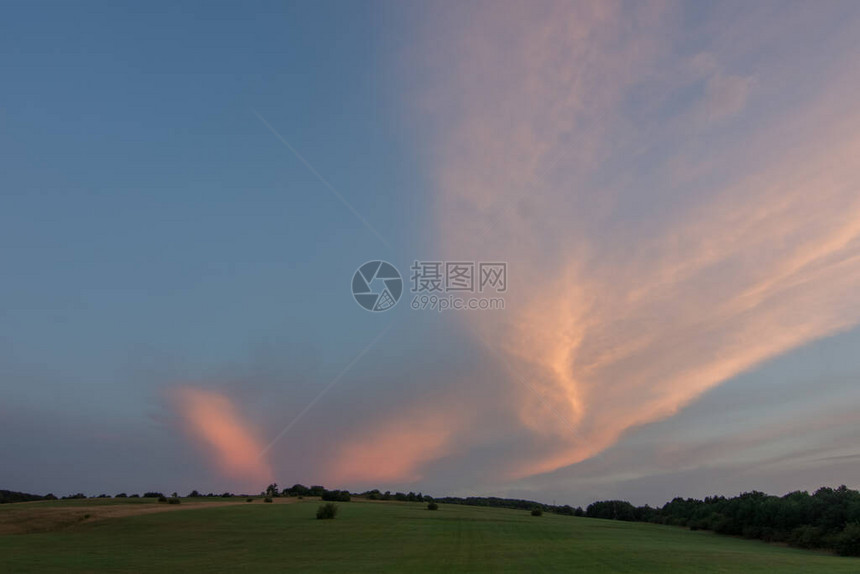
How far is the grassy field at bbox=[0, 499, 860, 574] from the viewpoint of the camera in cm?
3294

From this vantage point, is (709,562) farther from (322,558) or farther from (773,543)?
(773,543)

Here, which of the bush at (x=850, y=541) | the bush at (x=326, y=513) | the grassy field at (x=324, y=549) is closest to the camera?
the grassy field at (x=324, y=549)

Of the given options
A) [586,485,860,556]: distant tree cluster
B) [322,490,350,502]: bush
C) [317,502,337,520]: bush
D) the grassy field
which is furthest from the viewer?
[322,490,350,502]: bush

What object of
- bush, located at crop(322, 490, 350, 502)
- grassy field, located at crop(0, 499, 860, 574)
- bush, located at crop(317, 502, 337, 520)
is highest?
bush, located at crop(322, 490, 350, 502)

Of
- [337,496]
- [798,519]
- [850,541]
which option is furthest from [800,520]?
[337,496]

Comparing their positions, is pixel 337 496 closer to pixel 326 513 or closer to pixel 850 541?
pixel 326 513

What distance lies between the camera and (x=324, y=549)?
137 feet

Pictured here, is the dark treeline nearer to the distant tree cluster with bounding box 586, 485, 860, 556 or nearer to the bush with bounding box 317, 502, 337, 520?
the distant tree cluster with bounding box 586, 485, 860, 556

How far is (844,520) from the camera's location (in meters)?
60.1

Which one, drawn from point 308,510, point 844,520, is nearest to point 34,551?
point 308,510

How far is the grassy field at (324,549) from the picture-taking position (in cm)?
3294

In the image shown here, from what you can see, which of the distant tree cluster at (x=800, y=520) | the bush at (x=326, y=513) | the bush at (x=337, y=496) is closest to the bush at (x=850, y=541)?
the distant tree cluster at (x=800, y=520)

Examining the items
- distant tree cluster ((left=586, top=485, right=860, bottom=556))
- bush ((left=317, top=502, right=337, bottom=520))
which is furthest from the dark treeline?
bush ((left=317, top=502, right=337, bottom=520))

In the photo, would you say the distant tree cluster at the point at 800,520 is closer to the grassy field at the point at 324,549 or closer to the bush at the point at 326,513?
the grassy field at the point at 324,549
